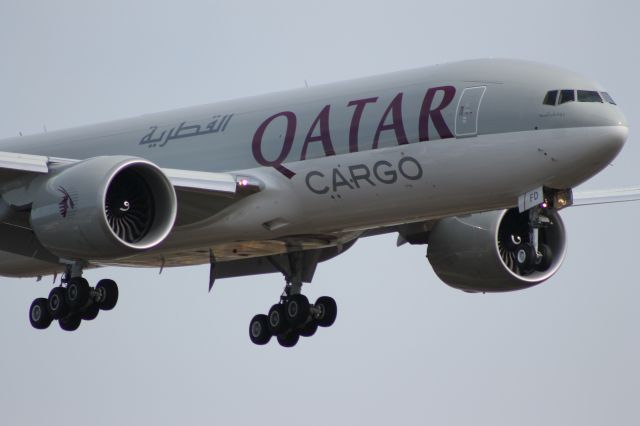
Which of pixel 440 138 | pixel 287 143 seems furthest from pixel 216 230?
pixel 440 138

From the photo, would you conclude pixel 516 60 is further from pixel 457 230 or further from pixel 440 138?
pixel 457 230

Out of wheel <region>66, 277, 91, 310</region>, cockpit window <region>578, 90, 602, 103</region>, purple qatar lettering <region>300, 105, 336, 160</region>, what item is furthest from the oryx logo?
cockpit window <region>578, 90, 602, 103</region>

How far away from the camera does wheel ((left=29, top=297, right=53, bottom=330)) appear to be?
38.8 meters

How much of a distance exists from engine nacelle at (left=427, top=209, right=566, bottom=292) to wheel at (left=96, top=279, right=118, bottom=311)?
7.35m

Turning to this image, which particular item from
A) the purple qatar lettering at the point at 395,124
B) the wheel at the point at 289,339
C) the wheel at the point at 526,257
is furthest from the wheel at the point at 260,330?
the wheel at the point at 526,257

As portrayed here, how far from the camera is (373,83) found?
1372 inches

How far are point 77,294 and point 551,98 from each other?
11.4 m

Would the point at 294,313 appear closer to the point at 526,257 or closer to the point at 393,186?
the point at 393,186

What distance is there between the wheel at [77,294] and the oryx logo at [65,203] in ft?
14.8

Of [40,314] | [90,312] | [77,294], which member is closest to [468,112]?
[77,294]

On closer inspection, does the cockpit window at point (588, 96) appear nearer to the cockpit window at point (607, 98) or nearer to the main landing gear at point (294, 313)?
the cockpit window at point (607, 98)

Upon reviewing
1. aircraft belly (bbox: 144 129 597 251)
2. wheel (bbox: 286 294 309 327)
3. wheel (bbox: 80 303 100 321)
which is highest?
aircraft belly (bbox: 144 129 597 251)

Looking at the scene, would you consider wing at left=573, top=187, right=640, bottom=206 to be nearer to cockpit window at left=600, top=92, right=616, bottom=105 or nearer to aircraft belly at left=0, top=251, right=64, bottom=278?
cockpit window at left=600, top=92, right=616, bottom=105

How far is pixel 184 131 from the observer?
37.4 m
